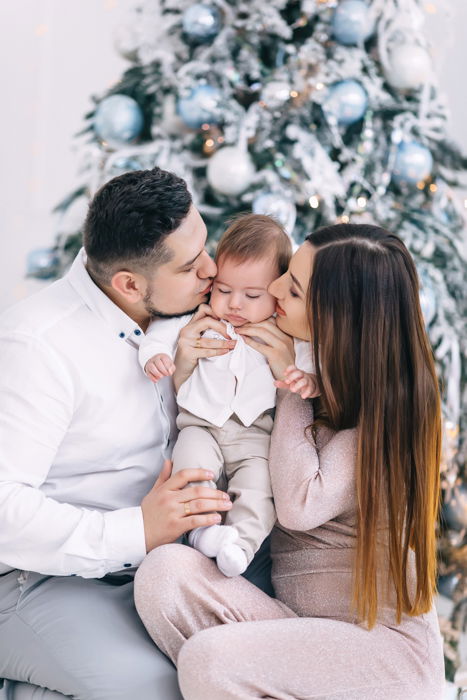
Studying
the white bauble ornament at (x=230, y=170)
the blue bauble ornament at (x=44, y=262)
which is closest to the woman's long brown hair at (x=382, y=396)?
the white bauble ornament at (x=230, y=170)

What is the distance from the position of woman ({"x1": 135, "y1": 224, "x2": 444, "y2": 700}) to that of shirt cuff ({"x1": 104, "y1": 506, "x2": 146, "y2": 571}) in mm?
84

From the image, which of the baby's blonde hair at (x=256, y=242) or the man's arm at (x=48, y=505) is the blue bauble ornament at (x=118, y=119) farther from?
the man's arm at (x=48, y=505)

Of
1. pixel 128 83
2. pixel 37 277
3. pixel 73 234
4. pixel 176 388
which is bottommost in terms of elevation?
pixel 37 277

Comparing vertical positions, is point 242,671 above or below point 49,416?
below

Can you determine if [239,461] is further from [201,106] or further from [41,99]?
[41,99]

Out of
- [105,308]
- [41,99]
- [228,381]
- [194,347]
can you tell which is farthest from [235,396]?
[41,99]

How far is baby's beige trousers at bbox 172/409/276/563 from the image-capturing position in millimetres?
1491

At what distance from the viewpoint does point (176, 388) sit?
1.68 metres

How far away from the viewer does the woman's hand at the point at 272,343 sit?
1.64m

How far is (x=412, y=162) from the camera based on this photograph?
8.78ft

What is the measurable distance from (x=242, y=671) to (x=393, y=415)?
540 millimetres

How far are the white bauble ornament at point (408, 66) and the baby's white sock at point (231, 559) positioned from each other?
77.0 inches

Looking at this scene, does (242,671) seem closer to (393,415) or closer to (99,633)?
(99,633)

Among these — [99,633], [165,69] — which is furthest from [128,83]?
[99,633]
